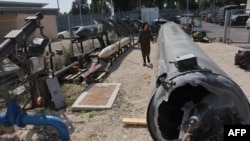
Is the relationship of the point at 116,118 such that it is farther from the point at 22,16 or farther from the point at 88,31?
the point at 22,16

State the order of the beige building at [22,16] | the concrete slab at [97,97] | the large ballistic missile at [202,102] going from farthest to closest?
the beige building at [22,16], the concrete slab at [97,97], the large ballistic missile at [202,102]

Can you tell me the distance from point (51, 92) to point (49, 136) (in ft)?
4.36

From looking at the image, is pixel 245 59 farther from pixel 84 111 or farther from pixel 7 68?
pixel 7 68

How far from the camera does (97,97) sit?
662 cm

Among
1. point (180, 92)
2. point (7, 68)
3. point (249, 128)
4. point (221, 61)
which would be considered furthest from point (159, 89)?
point (221, 61)

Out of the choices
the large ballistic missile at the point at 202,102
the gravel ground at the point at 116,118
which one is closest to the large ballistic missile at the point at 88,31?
the gravel ground at the point at 116,118

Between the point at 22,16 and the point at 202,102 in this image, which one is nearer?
the point at 202,102

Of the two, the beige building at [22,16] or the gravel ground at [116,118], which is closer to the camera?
the gravel ground at [116,118]

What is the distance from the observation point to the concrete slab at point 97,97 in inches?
235

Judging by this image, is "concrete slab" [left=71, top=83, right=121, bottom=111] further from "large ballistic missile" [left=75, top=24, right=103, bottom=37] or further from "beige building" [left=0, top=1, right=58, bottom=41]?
A: "beige building" [left=0, top=1, right=58, bottom=41]

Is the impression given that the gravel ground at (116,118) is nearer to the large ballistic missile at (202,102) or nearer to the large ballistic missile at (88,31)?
the large ballistic missile at (202,102)

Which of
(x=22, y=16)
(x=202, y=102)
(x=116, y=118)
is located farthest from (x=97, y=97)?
(x=22, y=16)

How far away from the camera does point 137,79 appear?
27.5 ft

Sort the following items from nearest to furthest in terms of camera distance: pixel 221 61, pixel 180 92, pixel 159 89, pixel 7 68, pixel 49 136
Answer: pixel 159 89 < pixel 180 92 < pixel 49 136 < pixel 7 68 < pixel 221 61
